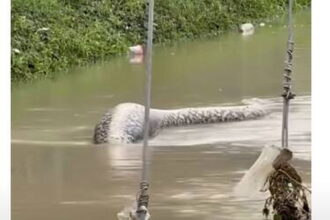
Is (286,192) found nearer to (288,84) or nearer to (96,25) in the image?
(288,84)

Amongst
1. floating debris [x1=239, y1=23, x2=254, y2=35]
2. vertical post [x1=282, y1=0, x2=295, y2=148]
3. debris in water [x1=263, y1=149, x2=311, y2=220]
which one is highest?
floating debris [x1=239, y1=23, x2=254, y2=35]

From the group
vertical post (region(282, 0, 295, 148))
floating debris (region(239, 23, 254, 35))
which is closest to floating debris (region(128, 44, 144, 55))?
floating debris (region(239, 23, 254, 35))

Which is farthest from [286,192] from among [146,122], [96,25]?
[96,25]

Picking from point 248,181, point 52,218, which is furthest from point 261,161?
point 52,218

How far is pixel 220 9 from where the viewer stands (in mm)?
8609

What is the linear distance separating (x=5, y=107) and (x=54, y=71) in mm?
164

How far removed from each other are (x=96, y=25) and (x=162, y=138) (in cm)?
35

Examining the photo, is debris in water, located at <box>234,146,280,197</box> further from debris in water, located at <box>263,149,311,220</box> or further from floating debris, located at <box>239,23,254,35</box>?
floating debris, located at <box>239,23,254,35</box>

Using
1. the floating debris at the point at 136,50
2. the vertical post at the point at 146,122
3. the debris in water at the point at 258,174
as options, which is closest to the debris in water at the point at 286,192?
the debris in water at the point at 258,174

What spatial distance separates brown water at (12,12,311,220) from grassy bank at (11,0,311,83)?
1.6 inches

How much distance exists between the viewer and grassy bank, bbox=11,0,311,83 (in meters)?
8.55

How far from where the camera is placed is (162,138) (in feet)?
28.1

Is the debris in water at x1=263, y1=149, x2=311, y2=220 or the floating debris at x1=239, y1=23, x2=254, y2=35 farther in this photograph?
the floating debris at x1=239, y1=23, x2=254, y2=35

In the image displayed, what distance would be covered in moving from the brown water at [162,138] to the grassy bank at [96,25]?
0.14 feet
